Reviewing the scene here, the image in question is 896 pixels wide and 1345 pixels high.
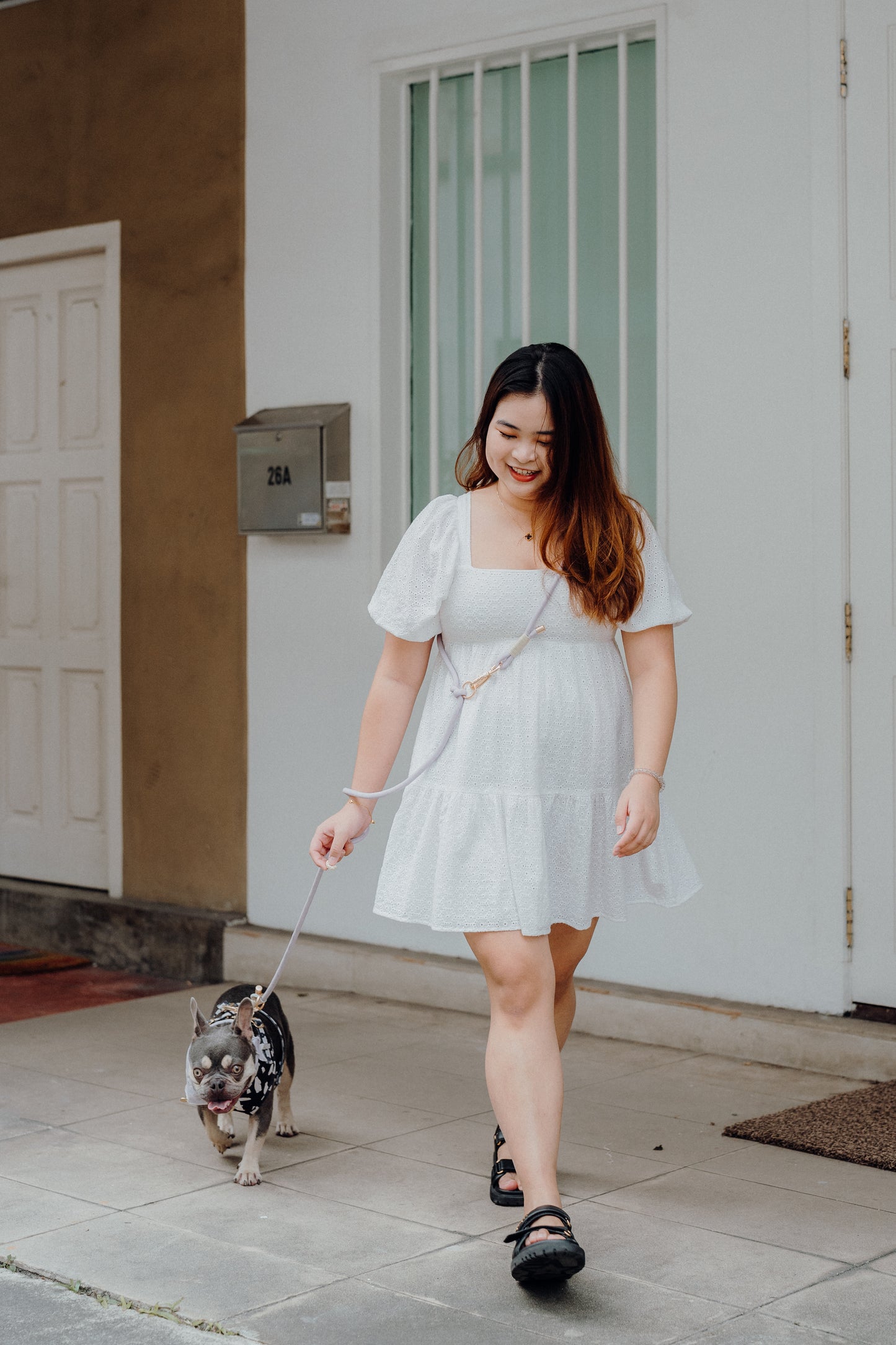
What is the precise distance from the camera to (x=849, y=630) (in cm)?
462

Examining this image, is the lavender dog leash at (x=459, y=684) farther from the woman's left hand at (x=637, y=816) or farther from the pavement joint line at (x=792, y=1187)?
the pavement joint line at (x=792, y=1187)

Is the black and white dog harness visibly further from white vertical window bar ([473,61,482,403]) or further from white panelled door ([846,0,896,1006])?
white vertical window bar ([473,61,482,403])

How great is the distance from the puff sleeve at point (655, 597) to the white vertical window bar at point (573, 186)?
2029mm

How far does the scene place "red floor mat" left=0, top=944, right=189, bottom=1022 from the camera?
216 inches

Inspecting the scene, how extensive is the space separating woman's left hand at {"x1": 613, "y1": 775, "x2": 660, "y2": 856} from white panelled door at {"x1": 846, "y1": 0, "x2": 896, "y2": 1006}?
5.44 ft

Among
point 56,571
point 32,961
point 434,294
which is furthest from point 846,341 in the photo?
point 32,961

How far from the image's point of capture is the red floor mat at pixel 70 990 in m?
5.50

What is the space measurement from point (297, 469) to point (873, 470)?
2.04 meters

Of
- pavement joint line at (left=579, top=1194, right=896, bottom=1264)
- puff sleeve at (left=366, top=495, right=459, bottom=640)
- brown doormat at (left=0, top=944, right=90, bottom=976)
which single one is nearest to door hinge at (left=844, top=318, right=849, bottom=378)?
puff sleeve at (left=366, top=495, right=459, bottom=640)

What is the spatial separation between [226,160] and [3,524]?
1.86m

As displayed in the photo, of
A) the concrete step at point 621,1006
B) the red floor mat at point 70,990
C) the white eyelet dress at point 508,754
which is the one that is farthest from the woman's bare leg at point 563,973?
the red floor mat at point 70,990

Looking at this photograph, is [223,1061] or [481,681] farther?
[223,1061]

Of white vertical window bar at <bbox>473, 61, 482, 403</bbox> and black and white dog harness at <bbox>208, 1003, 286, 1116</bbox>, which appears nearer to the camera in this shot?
black and white dog harness at <bbox>208, 1003, 286, 1116</bbox>

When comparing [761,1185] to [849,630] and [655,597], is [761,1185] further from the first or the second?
[849,630]
